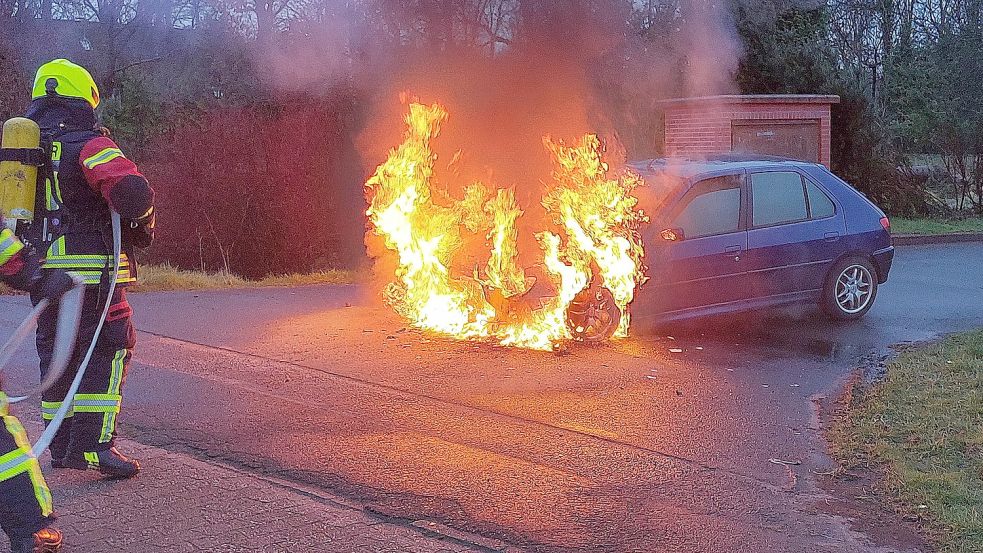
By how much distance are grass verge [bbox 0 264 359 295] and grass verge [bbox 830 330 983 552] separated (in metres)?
6.72

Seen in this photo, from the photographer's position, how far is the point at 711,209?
27.8 feet

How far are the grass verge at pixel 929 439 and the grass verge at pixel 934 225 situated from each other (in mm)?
10355

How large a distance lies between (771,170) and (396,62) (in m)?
4.43

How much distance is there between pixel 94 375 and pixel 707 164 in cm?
580

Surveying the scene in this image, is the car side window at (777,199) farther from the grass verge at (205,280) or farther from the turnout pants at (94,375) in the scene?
the turnout pants at (94,375)

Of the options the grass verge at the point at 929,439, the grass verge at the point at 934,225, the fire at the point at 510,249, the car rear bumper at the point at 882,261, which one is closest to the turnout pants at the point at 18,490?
the grass verge at the point at 929,439

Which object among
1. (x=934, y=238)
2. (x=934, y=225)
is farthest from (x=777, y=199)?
(x=934, y=225)

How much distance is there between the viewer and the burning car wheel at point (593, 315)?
306 inches

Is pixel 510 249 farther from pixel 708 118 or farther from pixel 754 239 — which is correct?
pixel 708 118

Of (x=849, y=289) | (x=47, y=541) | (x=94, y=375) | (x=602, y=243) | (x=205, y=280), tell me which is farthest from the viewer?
(x=205, y=280)

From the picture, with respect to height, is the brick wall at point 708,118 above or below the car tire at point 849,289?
above

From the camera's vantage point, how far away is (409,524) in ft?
13.7

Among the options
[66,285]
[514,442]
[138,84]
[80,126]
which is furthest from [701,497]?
[138,84]

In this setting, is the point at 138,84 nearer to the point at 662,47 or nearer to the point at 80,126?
the point at 662,47
